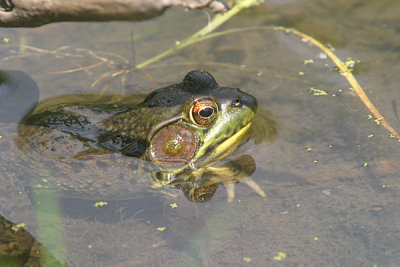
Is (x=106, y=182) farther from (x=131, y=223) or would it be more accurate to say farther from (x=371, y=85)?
(x=371, y=85)

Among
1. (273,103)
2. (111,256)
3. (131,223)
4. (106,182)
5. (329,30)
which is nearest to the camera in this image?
(111,256)

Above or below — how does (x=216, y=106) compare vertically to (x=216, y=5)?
below

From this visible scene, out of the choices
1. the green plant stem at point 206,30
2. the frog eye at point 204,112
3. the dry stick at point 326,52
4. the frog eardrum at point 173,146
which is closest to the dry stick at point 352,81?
the dry stick at point 326,52

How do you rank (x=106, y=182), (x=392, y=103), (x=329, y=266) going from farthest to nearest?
(x=392, y=103)
(x=106, y=182)
(x=329, y=266)

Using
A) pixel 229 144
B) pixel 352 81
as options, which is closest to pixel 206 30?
pixel 352 81

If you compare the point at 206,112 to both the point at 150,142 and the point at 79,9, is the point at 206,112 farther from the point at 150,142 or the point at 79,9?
the point at 79,9

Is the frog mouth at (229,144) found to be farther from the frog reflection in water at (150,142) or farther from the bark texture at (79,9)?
the bark texture at (79,9)

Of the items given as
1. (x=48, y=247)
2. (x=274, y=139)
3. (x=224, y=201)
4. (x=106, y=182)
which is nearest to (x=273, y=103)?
(x=274, y=139)
